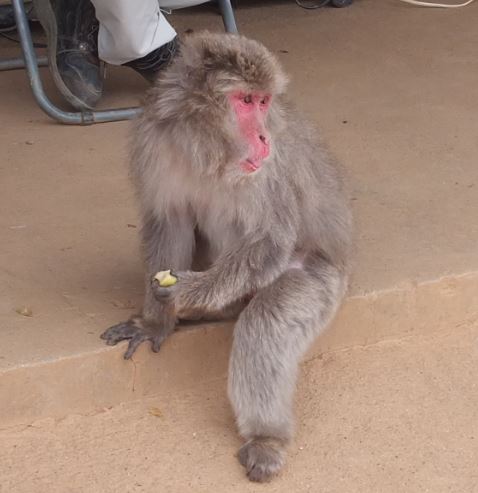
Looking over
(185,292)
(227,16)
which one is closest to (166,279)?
(185,292)

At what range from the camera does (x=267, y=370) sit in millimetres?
3389

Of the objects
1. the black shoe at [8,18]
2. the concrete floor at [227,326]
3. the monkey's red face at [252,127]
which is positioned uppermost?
the monkey's red face at [252,127]

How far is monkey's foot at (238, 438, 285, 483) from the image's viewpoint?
3.33 meters

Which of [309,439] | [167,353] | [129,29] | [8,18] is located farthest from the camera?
[8,18]

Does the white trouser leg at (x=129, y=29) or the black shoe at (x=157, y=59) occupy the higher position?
the white trouser leg at (x=129, y=29)

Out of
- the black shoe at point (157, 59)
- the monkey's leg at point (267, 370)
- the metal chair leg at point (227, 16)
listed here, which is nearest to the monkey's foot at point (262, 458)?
the monkey's leg at point (267, 370)

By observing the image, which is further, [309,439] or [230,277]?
[309,439]

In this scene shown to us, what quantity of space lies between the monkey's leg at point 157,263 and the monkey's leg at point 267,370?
0.92 feet

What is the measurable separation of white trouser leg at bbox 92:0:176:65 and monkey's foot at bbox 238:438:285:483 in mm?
2265

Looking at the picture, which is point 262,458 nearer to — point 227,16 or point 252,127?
point 252,127

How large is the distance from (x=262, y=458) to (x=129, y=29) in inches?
92.0

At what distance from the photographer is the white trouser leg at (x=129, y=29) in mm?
5070

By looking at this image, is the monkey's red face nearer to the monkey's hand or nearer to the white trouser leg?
the monkey's hand

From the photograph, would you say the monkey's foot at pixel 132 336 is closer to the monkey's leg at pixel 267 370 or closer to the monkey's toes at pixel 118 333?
the monkey's toes at pixel 118 333
